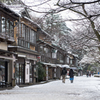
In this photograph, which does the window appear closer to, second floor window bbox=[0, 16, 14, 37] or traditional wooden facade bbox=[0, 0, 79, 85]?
traditional wooden facade bbox=[0, 0, 79, 85]

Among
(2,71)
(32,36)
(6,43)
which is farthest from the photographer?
(32,36)

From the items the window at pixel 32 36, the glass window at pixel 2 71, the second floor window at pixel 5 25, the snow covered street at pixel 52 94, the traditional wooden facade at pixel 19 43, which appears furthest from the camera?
the window at pixel 32 36

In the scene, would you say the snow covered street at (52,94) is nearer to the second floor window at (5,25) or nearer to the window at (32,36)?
the second floor window at (5,25)

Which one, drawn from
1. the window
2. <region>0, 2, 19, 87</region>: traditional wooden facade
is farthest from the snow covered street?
the window

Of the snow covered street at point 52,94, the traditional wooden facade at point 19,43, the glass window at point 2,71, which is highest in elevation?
the traditional wooden facade at point 19,43

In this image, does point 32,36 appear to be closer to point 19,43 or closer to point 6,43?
point 19,43

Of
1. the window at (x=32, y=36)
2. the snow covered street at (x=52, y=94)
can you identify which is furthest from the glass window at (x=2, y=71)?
the window at (x=32, y=36)

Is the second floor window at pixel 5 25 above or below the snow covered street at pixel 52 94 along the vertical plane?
above

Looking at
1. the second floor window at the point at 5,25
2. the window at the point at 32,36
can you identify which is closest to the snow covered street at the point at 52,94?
the second floor window at the point at 5,25

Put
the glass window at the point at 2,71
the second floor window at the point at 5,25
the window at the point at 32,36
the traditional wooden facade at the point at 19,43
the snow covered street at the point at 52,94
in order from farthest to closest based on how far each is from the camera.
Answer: the window at the point at 32,36
the glass window at the point at 2,71
the traditional wooden facade at the point at 19,43
the second floor window at the point at 5,25
the snow covered street at the point at 52,94

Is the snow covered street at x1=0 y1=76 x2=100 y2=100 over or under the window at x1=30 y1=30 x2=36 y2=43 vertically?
under

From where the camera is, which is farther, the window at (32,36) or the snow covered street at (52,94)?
the window at (32,36)

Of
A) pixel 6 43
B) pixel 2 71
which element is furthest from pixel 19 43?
pixel 2 71

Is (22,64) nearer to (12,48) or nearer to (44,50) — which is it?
(12,48)
